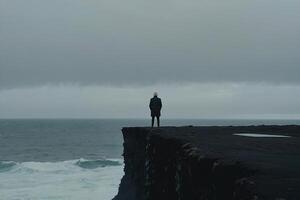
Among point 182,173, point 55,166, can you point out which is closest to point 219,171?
point 182,173

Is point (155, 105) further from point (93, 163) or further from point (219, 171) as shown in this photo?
point (93, 163)

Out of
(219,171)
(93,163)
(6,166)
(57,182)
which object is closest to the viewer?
(219,171)

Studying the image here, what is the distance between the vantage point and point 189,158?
9.47m

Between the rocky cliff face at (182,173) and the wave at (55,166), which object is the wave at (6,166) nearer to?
the wave at (55,166)

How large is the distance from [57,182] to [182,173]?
36.0 meters

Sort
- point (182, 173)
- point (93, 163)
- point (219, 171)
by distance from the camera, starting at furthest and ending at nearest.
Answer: point (93, 163) < point (182, 173) < point (219, 171)

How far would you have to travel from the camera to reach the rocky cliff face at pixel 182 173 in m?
6.68

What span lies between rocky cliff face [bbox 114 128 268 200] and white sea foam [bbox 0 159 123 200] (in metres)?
15.6

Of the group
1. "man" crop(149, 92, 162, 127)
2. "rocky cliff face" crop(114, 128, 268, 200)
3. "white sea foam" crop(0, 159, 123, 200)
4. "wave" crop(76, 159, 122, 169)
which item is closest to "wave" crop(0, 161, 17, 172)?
"white sea foam" crop(0, 159, 123, 200)

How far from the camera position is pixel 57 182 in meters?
44.8

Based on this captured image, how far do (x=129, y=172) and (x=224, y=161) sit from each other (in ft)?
55.0

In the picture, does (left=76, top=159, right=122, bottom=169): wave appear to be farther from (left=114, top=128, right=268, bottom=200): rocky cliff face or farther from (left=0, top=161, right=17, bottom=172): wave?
(left=114, top=128, right=268, bottom=200): rocky cliff face

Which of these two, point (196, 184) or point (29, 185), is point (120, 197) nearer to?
point (196, 184)

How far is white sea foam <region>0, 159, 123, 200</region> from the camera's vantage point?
36.8m
